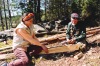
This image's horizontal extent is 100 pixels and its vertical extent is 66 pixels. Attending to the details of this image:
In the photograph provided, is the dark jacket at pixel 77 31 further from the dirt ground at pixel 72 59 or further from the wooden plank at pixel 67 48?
the dirt ground at pixel 72 59

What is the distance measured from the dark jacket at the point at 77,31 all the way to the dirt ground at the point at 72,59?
1.92ft

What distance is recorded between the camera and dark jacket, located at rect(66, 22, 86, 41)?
25.8 feet

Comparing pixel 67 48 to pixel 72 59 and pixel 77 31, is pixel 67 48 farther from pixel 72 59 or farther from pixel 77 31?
pixel 77 31

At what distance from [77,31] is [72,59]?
52.1 inches

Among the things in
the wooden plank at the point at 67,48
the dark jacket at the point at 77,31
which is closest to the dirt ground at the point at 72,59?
the wooden plank at the point at 67,48

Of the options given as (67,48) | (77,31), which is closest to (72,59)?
(67,48)

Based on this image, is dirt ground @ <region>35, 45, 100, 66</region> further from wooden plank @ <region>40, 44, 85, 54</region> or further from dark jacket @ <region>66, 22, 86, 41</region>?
dark jacket @ <region>66, 22, 86, 41</region>

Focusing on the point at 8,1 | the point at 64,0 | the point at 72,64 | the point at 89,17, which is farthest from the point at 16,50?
the point at 8,1

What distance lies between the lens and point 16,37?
538 cm

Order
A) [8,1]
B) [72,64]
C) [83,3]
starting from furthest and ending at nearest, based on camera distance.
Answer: [8,1] → [83,3] → [72,64]

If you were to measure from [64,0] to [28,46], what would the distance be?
3315cm

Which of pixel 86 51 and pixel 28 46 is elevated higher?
pixel 28 46

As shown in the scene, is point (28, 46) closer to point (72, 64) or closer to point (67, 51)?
point (72, 64)

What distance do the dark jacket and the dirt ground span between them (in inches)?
23.1
